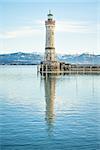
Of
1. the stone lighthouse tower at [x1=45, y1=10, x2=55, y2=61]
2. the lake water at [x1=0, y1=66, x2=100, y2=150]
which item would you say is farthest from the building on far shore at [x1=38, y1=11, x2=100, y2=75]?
the lake water at [x1=0, y1=66, x2=100, y2=150]

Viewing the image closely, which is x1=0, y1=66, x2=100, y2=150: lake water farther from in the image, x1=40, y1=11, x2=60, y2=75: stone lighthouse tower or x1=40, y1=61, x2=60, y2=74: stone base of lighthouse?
x1=40, y1=11, x2=60, y2=75: stone lighthouse tower

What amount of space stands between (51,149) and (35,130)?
3.00m

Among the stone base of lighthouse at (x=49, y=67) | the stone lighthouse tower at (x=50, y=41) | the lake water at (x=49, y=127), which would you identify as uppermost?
the stone lighthouse tower at (x=50, y=41)

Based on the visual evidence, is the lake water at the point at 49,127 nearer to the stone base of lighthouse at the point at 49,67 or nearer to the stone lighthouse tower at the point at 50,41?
the stone base of lighthouse at the point at 49,67

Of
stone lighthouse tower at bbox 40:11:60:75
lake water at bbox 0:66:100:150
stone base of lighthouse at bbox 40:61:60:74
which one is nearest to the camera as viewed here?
lake water at bbox 0:66:100:150

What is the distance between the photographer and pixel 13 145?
550 inches

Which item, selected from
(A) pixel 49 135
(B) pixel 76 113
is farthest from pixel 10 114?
(A) pixel 49 135

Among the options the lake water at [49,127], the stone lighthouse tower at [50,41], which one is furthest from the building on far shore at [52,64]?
the lake water at [49,127]

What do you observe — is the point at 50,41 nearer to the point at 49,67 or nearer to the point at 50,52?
the point at 50,52

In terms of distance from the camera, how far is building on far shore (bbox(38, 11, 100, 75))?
236 ft

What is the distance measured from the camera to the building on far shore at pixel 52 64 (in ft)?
236

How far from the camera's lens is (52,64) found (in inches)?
2874

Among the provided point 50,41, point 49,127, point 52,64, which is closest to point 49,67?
point 52,64

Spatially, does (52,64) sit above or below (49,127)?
below
